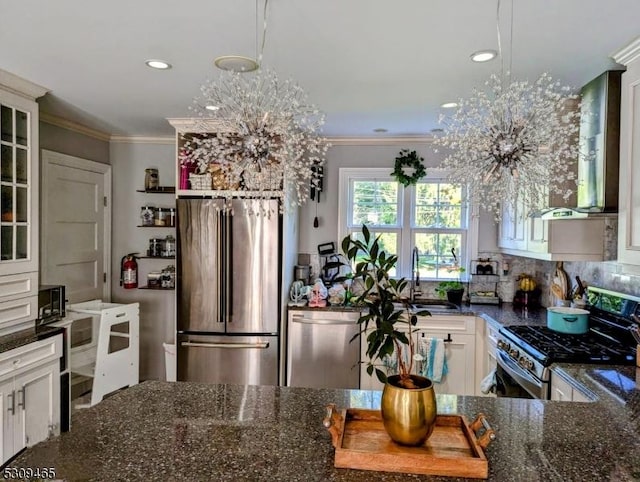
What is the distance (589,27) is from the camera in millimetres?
1825

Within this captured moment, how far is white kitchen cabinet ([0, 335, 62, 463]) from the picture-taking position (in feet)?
7.66

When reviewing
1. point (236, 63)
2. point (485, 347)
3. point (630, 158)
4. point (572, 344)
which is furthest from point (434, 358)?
point (236, 63)

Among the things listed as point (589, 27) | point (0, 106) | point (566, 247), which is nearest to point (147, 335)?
point (0, 106)

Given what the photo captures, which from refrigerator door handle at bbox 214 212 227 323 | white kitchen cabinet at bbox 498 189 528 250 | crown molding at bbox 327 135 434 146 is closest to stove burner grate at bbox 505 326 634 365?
white kitchen cabinet at bbox 498 189 528 250

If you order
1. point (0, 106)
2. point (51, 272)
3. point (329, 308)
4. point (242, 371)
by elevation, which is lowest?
point (242, 371)

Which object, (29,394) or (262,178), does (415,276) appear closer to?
(262,178)

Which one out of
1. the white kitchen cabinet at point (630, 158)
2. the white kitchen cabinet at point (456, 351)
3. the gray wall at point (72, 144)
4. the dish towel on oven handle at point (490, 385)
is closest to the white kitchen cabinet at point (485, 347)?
the white kitchen cabinet at point (456, 351)

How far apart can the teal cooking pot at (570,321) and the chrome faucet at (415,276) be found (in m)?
1.42

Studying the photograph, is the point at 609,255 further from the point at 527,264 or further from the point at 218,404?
the point at 218,404

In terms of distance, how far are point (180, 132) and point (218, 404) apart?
258 cm

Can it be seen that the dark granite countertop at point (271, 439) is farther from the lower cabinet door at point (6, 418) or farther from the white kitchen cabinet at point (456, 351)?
the white kitchen cabinet at point (456, 351)

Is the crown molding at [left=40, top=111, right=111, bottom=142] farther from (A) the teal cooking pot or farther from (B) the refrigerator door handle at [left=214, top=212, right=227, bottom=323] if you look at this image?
(A) the teal cooking pot

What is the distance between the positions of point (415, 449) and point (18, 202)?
282 centimetres

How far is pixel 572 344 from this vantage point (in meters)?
2.41
